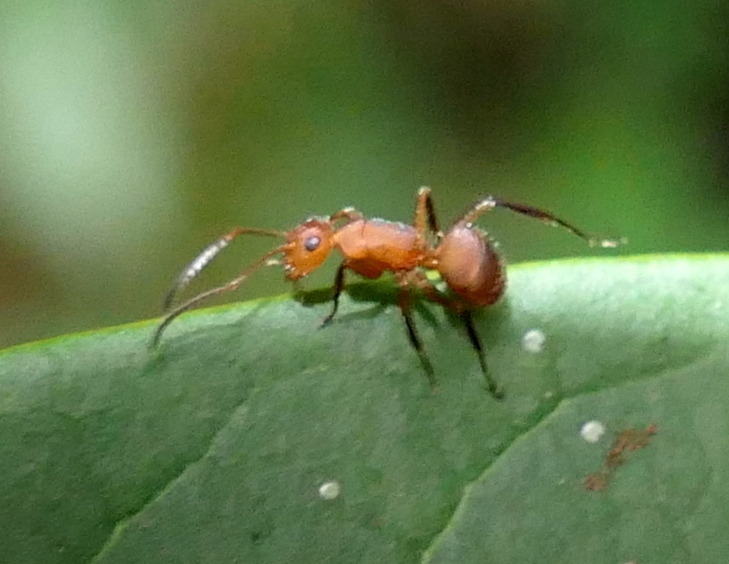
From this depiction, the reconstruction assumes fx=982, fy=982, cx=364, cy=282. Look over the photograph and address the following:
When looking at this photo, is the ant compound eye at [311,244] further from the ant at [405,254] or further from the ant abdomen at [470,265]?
the ant abdomen at [470,265]

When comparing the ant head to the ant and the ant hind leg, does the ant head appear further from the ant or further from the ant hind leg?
the ant hind leg

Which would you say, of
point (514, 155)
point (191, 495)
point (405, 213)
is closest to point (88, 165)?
point (405, 213)

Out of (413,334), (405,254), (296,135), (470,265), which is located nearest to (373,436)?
(413,334)

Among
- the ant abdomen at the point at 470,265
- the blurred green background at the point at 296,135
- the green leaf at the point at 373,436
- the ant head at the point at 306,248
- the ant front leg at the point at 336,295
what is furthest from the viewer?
the blurred green background at the point at 296,135

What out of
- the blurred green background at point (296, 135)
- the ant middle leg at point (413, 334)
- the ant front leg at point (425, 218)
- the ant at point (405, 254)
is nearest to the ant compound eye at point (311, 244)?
the ant at point (405, 254)

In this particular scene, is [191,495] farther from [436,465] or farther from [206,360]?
[436,465]

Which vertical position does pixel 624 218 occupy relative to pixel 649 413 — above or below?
below

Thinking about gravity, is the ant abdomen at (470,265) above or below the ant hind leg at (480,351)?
above

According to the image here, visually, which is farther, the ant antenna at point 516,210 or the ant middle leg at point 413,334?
the ant antenna at point 516,210
